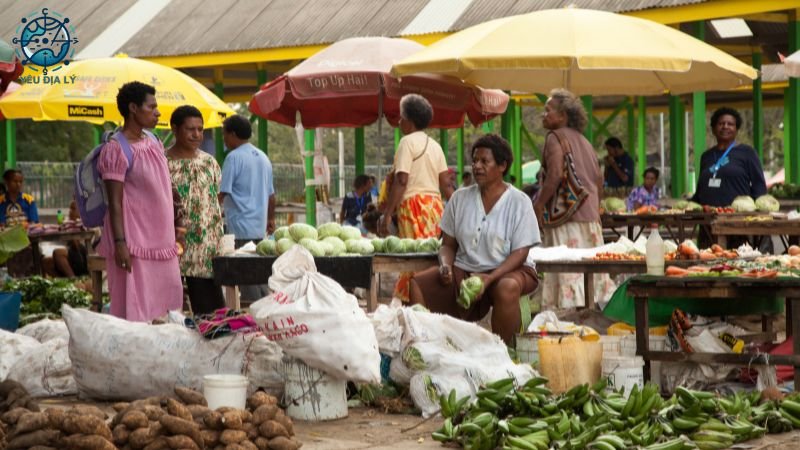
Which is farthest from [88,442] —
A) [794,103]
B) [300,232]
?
[794,103]

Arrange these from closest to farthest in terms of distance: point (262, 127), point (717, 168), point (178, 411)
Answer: point (178, 411) < point (717, 168) < point (262, 127)

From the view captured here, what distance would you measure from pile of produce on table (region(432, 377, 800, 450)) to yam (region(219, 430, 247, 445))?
101cm

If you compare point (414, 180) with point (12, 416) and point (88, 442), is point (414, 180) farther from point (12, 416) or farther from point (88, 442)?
point (88, 442)

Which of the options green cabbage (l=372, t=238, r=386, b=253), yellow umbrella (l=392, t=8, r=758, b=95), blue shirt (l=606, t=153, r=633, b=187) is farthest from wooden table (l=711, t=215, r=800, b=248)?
blue shirt (l=606, t=153, r=633, b=187)

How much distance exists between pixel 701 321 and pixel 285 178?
26906mm

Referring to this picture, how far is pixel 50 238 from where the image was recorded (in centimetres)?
1409

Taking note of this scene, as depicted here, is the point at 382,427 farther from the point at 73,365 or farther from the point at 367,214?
the point at 367,214

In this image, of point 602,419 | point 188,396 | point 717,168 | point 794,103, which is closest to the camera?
point 188,396

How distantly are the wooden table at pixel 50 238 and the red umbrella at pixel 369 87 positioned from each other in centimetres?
303

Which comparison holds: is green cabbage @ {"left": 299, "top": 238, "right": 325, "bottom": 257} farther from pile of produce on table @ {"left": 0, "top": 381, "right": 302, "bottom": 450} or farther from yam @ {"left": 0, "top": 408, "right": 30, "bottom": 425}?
yam @ {"left": 0, "top": 408, "right": 30, "bottom": 425}

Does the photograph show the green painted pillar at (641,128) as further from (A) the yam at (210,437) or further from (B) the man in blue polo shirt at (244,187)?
(A) the yam at (210,437)

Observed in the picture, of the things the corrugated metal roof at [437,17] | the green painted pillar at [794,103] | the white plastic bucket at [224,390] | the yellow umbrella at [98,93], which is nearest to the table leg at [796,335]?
the white plastic bucket at [224,390]

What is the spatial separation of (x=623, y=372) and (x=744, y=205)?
4.97 m

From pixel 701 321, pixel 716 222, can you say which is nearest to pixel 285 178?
pixel 716 222
